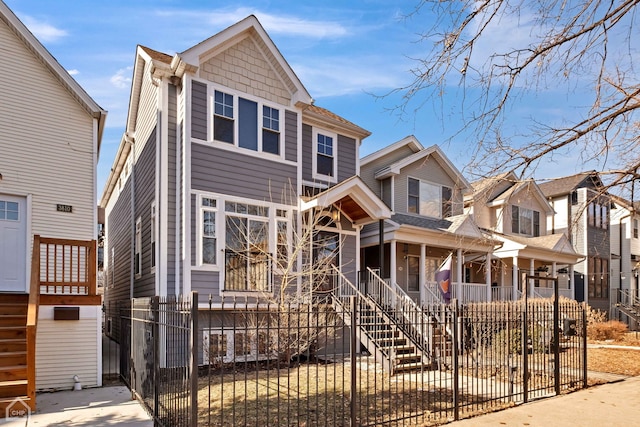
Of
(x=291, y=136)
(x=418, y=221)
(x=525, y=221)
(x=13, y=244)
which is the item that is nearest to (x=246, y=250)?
A: (x=291, y=136)

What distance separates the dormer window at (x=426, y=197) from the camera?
1952 cm

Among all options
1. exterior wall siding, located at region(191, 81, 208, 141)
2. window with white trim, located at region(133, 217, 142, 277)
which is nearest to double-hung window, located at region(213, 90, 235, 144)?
exterior wall siding, located at region(191, 81, 208, 141)

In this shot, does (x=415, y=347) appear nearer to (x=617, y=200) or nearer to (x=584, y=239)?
(x=617, y=200)

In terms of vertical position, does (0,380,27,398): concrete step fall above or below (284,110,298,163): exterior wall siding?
below

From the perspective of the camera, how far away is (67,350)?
1008 cm

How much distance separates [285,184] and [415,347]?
5571 mm

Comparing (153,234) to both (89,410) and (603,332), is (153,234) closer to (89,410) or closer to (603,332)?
(89,410)

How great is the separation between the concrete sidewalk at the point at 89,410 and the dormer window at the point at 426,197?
43.1 feet

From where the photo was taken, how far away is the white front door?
9.96 m

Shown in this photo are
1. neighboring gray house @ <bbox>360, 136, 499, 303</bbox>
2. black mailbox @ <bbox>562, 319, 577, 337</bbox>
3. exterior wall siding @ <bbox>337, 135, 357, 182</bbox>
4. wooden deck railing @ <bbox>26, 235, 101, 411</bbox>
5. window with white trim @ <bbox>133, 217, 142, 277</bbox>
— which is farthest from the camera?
neighboring gray house @ <bbox>360, 136, 499, 303</bbox>

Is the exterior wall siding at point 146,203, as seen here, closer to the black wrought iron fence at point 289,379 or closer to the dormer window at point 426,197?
the black wrought iron fence at point 289,379

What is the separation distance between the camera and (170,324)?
20.9 feet

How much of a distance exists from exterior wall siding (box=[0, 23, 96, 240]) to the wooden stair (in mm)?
1705

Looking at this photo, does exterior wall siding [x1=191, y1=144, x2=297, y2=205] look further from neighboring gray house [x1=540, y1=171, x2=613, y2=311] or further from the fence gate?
neighboring gray house [x1=540, y1=171, x2=613, y2=311]
